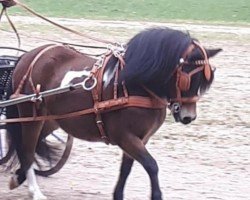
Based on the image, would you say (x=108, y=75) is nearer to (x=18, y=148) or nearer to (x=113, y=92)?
(x=113, y=92)

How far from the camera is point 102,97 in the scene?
6902 millimetres

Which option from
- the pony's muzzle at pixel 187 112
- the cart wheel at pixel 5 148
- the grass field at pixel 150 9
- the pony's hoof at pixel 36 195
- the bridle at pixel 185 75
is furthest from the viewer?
the grass field at pixel 150 9

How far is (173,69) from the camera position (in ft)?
21.3

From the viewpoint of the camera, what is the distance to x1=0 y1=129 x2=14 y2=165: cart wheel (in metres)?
7.87

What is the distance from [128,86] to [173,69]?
0.43 metres

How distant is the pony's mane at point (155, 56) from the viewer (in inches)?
256

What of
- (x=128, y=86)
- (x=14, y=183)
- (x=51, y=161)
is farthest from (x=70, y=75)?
(x=51, y=161)

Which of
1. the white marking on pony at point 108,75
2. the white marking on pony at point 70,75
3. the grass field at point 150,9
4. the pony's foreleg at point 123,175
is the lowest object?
the grass field at point 150,9

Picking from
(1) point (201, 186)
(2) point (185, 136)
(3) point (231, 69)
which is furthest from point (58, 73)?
(3) point (231, 69)

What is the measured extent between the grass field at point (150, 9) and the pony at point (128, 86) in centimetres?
1919

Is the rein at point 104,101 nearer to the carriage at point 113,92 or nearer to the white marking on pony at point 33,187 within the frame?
the carriage at point 113,92

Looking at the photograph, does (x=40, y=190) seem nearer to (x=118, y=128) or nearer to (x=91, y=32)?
(x=118, y=128)

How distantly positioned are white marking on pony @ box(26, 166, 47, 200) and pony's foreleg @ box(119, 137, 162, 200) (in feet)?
4.22

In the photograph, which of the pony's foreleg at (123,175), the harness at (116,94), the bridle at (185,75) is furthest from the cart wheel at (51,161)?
the bridle at (185,75)
